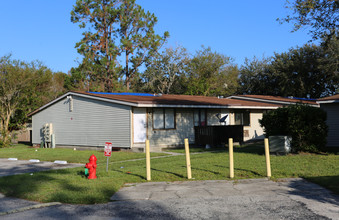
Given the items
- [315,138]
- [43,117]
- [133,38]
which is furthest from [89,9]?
[315,138]

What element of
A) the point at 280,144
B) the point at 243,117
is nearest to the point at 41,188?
the point at 280,144

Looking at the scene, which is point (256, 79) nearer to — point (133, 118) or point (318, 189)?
point (133, 118)

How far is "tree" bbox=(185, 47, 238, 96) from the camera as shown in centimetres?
4462

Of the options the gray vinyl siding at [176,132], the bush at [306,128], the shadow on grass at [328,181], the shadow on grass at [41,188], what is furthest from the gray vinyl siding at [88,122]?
the shadow on grass at [328,181]

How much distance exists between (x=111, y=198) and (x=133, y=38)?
120 feet

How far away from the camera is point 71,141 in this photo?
24.0m

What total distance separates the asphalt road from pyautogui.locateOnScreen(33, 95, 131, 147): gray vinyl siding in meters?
11.7

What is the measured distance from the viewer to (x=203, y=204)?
22.7 ft

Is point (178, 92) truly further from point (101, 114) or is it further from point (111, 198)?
point (111, 198)

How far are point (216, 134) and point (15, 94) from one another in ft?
63.1

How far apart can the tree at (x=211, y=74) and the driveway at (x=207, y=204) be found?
114ft

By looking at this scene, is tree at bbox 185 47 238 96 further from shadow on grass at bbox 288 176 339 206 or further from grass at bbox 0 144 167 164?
shadow on grass at bbox 288 176 339 206

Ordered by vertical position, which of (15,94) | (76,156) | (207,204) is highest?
(15,94)

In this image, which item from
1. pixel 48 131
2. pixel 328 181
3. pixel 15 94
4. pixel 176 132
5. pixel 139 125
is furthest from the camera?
pixel 15 94
